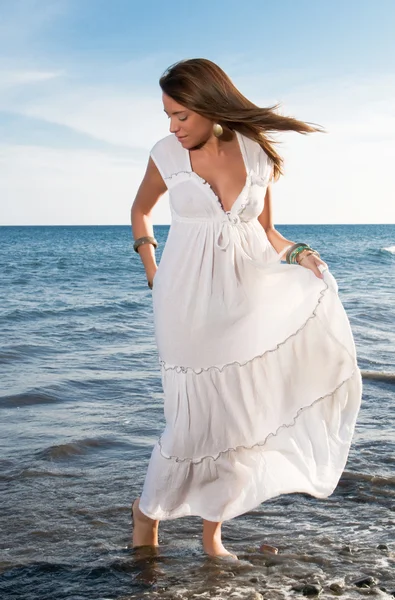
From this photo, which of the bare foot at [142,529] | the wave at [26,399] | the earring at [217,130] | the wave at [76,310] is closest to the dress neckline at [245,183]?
the earring at [217,130]

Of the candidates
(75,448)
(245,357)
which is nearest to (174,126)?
(245,357)

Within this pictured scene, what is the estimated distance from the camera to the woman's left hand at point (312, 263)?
324 centimetres

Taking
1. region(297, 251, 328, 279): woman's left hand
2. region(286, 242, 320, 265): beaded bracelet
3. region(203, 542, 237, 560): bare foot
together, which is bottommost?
region(203, 542, 237, 560): bare foot

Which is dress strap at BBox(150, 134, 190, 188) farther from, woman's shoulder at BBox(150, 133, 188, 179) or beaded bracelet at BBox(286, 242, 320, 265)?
beaded bracelet at BBox(286, 242, 320, 265)

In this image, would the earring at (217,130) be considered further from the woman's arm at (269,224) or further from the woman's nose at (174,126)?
the woman's arm at (269,224)

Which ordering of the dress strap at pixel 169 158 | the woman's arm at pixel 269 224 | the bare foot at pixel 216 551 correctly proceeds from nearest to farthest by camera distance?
the dress strap at pixel 169 158 < the woman's arm at pixel 269 224 < the bare foot at pixel 216 551

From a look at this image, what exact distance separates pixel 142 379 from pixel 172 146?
4407 mm

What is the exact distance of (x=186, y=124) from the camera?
10.3ft

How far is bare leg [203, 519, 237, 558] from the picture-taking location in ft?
11.4

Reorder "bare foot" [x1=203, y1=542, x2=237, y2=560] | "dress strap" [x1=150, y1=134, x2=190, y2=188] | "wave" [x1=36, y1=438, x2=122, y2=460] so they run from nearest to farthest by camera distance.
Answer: "dress strap" [x1=150, y1=134, x2=190, y2=188], "bare foot" [x1=203, y1=542, x2=237, y2=560], "wave" [x1=36, y1=438, x2=122, y2=460]

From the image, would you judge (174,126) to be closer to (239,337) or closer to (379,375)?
(239,337)

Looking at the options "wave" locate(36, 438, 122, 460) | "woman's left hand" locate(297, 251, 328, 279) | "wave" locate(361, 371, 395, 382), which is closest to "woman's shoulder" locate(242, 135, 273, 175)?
"woman's left hand" locate(297, 251, 328, 279)

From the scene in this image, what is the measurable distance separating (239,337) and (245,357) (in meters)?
0.09

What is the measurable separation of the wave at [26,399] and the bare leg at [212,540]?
10.7ft
